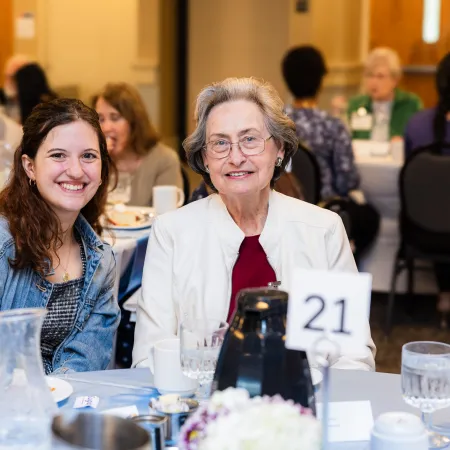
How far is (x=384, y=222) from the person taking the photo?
18.4 feet

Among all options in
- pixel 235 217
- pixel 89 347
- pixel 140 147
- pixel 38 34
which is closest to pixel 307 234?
pixel 235 217

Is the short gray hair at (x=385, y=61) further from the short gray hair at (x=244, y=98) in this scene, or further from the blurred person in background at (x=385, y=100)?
the short gray hair at (x=244, y=98)

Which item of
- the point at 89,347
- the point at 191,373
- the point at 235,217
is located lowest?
the point at 89,347

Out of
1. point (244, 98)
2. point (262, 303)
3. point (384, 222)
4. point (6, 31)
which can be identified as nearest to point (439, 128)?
point (384, 222)

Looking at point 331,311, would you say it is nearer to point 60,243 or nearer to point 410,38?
point 60,243

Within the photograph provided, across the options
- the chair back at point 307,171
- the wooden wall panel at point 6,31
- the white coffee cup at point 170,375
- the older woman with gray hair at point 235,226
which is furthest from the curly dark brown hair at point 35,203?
the wooden wall panel at point 6,31

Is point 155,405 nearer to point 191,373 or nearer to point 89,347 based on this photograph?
point 191,373

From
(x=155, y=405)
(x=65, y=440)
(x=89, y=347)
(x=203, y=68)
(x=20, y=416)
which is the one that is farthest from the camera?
(x=203, y=68)

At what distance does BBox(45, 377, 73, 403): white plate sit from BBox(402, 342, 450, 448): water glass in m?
0.67

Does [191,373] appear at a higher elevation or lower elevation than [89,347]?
higher

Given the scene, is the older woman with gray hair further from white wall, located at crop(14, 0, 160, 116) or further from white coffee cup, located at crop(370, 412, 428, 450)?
white wall, located at crop(14, 0, 160, 116)

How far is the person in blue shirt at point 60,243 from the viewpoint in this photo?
7.88ft

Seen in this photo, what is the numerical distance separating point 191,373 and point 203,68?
8763 mm

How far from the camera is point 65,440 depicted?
1.29m
